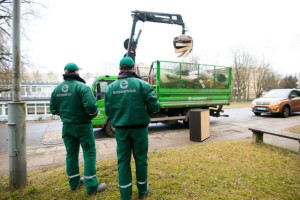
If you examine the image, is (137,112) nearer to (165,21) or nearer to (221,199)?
(221,199)

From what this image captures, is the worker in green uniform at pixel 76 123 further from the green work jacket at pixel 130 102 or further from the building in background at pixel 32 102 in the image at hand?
the building in background at pixel 32 102

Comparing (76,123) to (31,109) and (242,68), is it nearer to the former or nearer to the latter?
(31,109)

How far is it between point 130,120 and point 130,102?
24 centimetres

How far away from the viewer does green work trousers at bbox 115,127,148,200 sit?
2342 millimetres

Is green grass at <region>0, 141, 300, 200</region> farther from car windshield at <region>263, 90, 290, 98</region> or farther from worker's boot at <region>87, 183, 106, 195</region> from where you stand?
car windshield at <region>263, 90, 290, 98</region>

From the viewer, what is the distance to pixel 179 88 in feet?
25.0

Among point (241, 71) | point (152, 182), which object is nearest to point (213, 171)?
point (152, 182)

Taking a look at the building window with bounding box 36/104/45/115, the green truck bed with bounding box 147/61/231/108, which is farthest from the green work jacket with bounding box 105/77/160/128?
the building window with bounding box 36/104/45/115

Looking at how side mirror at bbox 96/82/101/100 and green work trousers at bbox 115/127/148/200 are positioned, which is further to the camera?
side mirror at bbox 96/82/101/100

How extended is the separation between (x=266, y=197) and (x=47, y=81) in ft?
149

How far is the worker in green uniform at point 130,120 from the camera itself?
2346mm

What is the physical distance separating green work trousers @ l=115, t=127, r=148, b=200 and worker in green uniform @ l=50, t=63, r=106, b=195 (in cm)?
53

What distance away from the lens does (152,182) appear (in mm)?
2912

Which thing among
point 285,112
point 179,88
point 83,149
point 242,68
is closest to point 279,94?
point 285,112
